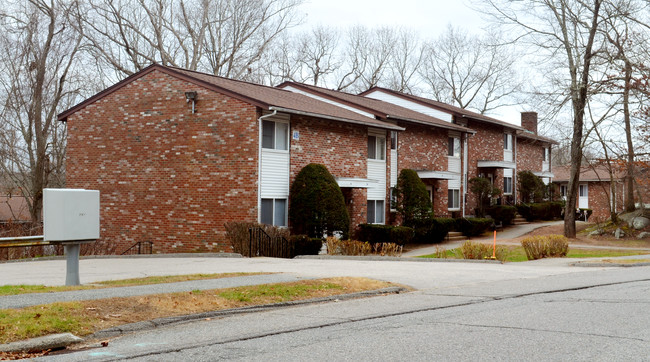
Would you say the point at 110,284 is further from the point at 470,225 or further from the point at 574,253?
the point at 470,225

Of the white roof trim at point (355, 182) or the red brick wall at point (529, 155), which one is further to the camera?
the red brick wall at point (529, 155)

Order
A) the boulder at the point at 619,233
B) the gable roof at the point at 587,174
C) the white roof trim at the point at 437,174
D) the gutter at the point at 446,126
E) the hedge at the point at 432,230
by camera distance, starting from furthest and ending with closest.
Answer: the gable roof at the point at 587,174 → the white roof trim at the point at 437,174 → the boulder at the point at 619,233 → the gutter at the point at 446,126 → the hedge at the point at 432,230

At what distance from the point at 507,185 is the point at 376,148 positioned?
1639cm

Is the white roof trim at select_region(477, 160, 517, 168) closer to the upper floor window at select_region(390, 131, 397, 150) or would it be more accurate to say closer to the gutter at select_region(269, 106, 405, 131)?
the upper floor window at select_region(390, 131, 397, 150)

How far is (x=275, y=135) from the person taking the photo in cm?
2548

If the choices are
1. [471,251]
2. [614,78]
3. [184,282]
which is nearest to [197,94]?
[471,251]

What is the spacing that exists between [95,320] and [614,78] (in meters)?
26.3

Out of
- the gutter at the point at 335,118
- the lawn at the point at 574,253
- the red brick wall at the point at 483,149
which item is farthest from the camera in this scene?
the red brick wall at the point at 483,149

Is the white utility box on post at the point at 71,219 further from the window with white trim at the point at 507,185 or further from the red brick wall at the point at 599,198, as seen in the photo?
the red brick wall at the point at 599,198

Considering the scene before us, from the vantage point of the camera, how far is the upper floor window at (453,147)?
3697cm

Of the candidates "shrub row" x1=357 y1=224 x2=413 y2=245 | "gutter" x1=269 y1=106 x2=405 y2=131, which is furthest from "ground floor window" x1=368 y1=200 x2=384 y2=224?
"gutter" x1=269 y1=106 x2=405 y2=131

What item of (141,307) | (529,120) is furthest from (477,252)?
(529,120)

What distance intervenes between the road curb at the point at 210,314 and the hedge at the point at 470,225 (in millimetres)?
22556

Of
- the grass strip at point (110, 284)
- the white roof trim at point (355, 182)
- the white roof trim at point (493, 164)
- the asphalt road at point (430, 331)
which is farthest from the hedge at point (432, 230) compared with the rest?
the asphalt road at point (430, 331)
